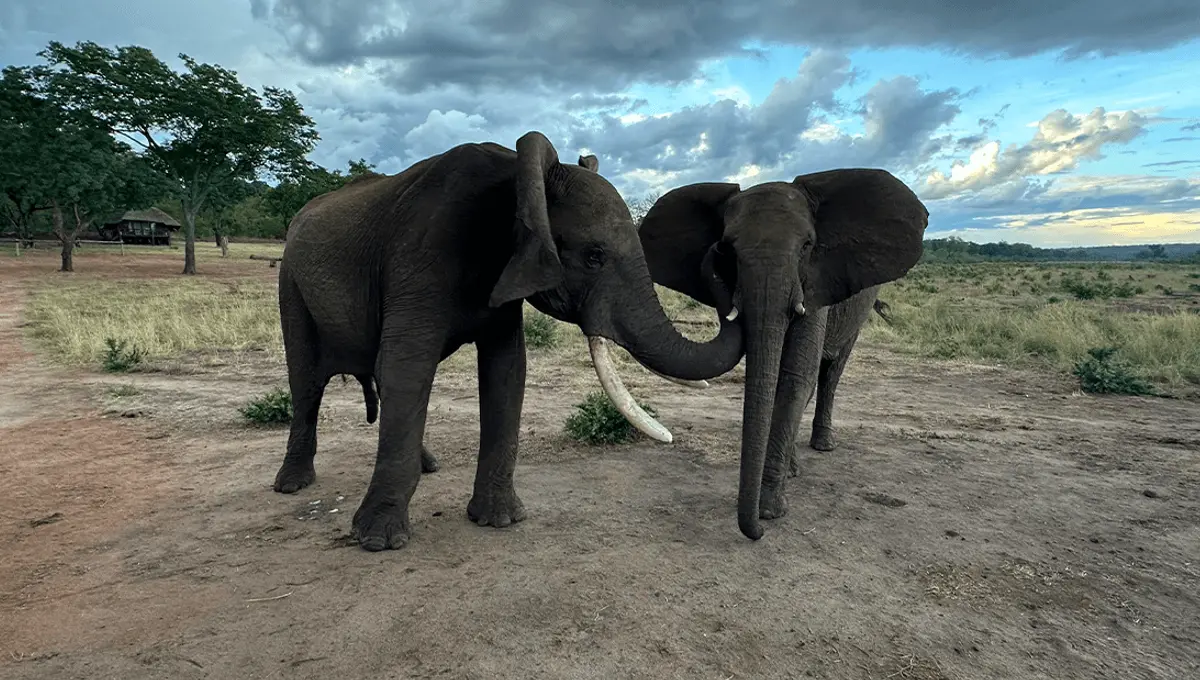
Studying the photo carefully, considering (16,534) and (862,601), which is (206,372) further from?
(862,601)

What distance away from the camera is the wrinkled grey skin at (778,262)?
446 centimetres

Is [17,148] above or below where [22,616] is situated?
above

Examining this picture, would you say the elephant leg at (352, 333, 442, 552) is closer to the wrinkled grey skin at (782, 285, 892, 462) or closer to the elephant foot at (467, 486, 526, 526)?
the elephant foot at (467, 486, 526, 526)

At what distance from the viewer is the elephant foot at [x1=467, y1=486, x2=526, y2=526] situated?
4918 millimetres

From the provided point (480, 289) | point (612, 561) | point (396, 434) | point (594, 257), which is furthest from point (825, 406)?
point (396, 434)

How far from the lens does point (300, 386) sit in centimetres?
557

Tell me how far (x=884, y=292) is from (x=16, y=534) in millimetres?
30340

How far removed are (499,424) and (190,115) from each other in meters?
33.9

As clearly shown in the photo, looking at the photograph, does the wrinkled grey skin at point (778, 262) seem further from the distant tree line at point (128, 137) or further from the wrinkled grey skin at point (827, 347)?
the distant tree line at point (128, 137)

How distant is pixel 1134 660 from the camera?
3.36 metres

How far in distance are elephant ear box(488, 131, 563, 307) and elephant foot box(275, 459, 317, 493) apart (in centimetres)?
287

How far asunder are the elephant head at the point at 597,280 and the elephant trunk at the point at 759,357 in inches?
17.7

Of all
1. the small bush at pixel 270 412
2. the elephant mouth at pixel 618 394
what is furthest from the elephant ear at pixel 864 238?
the small bush at pixel 270 412

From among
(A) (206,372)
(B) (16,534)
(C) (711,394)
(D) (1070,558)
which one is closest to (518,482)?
(B) (16,534)
